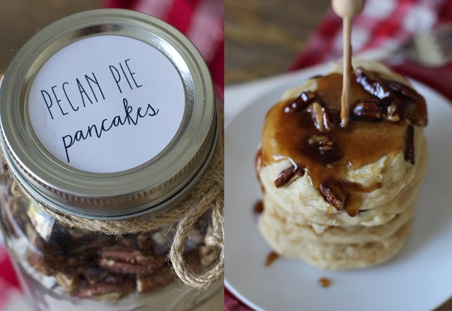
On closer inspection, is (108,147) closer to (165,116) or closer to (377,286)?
(165,116)

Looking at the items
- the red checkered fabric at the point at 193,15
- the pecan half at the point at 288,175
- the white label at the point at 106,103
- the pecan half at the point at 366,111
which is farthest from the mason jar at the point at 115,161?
the red checkered fabric at the point at 193,15

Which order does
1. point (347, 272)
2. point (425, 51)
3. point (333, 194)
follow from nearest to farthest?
point (333, 194) → point (347, 272) → point (425, 51)

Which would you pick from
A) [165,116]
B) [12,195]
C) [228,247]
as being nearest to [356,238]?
[228,247]

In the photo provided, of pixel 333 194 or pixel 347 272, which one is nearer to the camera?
pixel 333 194

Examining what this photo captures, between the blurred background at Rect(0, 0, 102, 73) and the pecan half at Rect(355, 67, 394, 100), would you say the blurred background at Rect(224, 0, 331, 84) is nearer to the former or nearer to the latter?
the blurred background at Rect(0, 0, 102, 73)

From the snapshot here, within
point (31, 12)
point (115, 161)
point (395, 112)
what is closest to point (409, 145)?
point (395, 112)

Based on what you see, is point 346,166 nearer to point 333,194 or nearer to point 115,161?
point 333,194
